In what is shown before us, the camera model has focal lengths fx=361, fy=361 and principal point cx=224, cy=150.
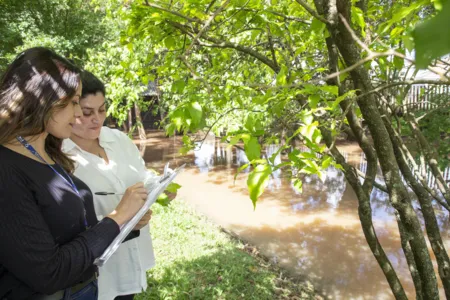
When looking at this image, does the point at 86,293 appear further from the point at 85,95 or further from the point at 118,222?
the point at 85,95

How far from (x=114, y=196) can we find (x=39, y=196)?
0.65 meters

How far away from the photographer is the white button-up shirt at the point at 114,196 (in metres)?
1.76

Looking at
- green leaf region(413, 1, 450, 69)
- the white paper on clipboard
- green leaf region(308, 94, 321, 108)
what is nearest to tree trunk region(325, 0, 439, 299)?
green leaf region(308, 94, 321, 108)

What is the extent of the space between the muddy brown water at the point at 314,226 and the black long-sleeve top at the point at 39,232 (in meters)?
2.25

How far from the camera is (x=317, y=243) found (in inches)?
243

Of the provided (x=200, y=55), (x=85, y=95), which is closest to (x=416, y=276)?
(x=85, y=95)

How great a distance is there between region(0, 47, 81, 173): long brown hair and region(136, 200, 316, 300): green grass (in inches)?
113

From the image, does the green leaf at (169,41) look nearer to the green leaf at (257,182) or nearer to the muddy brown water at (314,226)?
the green leaf at (257,182)

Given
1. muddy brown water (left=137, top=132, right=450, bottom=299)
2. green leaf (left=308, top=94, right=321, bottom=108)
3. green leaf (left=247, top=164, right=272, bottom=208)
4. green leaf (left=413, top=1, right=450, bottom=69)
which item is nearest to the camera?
green leaf (left=413, top=1, right=450, bottom=69)

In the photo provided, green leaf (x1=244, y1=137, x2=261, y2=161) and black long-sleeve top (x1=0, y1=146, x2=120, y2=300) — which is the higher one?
green leaf (x1=244, y1=137, x2=261, y2=161)

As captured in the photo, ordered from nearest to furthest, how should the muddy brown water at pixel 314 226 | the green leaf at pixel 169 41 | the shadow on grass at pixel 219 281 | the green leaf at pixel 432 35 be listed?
the green leaf at pixel 432 35, the green leaf at pixel 169 41, the shadow on grass at pixel 219 281, the muddy brown water at pixel 314 226

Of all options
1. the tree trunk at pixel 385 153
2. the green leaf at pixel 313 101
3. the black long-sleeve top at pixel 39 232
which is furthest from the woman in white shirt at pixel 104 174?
the tree trunk at pixel 385 153

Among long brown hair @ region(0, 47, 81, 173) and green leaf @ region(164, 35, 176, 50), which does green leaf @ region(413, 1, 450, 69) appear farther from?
green leaf @ region(164, 35, 176, 50)

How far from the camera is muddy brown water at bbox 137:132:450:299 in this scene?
5.11m
